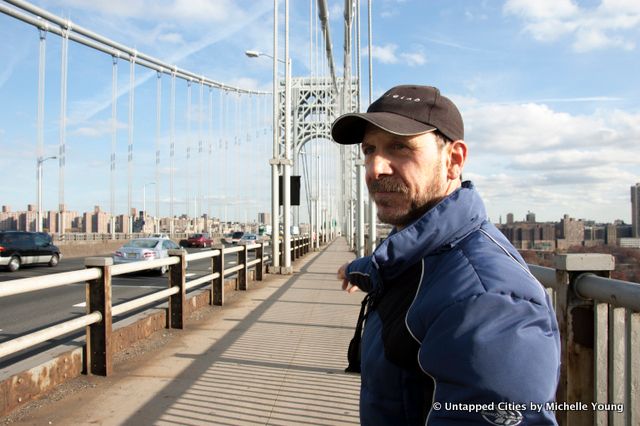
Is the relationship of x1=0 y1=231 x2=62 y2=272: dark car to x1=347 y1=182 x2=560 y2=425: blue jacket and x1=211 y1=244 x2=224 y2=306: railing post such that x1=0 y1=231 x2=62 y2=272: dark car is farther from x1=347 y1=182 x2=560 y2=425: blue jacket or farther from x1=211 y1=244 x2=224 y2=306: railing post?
x1=347 y1=182 x2=560 y2=425: blue jacket

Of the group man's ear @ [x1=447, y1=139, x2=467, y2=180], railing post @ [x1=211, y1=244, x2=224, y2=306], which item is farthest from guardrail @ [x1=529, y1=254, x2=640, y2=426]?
railing post @ [x1=211, y1=244, x2=224, y2=306]

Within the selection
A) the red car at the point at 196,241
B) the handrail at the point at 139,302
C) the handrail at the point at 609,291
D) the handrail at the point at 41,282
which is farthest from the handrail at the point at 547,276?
the red car at the point at 196,241

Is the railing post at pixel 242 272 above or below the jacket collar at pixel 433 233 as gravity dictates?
below

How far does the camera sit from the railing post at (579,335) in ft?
8.51

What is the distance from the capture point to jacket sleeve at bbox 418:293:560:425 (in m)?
1.02

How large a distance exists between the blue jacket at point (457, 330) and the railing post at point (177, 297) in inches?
223

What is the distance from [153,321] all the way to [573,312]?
16.7ft

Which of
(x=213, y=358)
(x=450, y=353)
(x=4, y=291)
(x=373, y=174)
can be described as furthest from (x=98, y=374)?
(x=450, y=353)

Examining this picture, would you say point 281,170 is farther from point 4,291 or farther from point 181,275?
point 4,291

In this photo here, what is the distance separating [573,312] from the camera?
2645 millimetres

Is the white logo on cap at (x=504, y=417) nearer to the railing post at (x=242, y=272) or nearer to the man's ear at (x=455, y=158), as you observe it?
the man's ear at (x=455, y=158)

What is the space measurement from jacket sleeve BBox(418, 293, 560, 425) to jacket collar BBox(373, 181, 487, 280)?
0.27 meters

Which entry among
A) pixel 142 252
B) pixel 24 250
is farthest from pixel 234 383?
pixel 24 250

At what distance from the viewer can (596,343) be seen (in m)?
2.54
